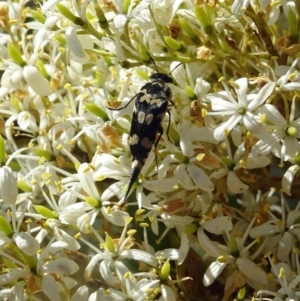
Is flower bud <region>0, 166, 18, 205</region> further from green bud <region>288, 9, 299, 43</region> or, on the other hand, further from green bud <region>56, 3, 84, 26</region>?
green bud <region>288, 9, 299, 43</region>

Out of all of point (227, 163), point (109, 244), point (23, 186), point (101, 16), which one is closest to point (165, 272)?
point (109, 244)

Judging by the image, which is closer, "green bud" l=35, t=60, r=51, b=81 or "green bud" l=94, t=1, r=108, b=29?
"green bud" l=94, t=1, r=108, b=29

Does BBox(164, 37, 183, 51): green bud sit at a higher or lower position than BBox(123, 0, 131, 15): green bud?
lower

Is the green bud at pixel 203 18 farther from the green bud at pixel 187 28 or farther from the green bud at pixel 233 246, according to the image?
the green bud at pixel 233 246

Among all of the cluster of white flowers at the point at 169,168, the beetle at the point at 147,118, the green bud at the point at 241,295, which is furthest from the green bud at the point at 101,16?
the green bud at the point at 241,295

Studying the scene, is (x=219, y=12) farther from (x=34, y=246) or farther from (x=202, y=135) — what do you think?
(x=34, y=246)

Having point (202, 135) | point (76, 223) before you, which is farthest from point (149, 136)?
point (76, 223)

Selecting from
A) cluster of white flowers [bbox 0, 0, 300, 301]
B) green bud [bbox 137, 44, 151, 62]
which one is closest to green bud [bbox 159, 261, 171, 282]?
cluster of white flowers [bbox 0, 0, 300, 301]
